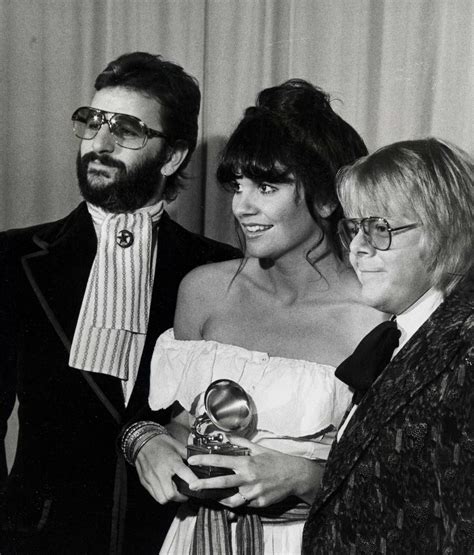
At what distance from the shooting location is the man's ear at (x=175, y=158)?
2.56 meters

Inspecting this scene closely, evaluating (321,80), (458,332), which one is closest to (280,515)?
(458,332)

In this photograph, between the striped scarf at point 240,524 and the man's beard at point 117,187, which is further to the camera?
the man's beard at point 117,187

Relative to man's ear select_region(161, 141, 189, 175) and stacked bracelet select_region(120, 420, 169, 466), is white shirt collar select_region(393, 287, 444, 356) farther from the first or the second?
man's ear select_region(161, 141, 189, 175)

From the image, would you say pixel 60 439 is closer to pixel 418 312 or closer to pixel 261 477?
pixel 261 477

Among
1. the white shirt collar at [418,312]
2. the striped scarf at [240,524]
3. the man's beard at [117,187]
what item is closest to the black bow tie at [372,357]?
the white shirt collar at [418,312]

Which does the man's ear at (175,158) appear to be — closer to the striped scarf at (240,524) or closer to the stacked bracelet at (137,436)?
the stacked bracelet at (137,436)

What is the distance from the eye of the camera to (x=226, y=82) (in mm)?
2975

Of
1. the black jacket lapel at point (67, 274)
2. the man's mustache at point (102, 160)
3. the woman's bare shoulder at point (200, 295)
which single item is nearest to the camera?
the woman's bare shoulder at point (200, 295)

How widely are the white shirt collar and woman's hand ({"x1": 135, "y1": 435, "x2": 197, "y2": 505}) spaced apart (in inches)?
21.6

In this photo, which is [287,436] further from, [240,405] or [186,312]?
[186,312]

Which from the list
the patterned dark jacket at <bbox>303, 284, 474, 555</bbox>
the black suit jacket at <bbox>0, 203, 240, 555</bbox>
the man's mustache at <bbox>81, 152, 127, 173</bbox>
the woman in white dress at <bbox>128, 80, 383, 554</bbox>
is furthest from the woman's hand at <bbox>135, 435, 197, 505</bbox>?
the man's mustache at <bbox>81, 152, 127, 173</bbox>

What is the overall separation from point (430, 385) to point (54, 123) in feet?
7.16

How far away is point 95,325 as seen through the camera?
2.33m

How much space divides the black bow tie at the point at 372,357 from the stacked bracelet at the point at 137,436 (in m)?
0.58
